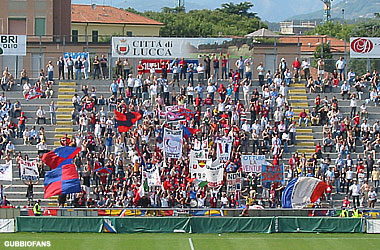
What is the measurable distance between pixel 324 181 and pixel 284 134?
14.0ft

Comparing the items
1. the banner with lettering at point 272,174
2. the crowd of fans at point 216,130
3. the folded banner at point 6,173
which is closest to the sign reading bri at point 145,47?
the crowd of fans at point 216,130

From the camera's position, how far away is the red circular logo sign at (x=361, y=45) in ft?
Result: 173

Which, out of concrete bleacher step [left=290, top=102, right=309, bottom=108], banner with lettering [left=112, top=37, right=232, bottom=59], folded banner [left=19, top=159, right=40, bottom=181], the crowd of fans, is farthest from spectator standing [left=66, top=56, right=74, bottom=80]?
concrete bleacher step [left=290, top=102, right=309, bottom=108]

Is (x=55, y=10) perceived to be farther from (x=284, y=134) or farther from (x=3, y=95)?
(x=284, y=134)

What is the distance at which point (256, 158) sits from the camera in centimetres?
4191

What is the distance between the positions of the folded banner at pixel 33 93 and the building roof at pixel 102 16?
154 ft

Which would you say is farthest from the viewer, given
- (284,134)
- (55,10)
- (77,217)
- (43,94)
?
(55,10)

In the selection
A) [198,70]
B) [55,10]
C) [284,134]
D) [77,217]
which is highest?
[55,10]

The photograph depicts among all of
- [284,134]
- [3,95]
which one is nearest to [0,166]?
[3,95]

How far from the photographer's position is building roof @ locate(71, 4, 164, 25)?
324 feet

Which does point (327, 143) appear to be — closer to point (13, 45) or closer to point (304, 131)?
point (304, 131)

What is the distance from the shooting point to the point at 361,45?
52.8 metres

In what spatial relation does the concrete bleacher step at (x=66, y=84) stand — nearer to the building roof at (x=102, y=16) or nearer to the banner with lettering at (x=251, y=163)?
the banner with lettering at (x=251, y=163)

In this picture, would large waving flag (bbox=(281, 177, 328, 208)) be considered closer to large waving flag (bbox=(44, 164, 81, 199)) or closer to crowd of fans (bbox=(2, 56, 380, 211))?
crowd of fans (bbox=(2, 56, 380, 211))
